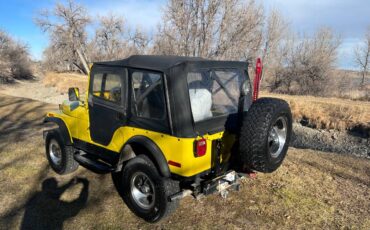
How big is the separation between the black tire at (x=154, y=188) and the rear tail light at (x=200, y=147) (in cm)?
51

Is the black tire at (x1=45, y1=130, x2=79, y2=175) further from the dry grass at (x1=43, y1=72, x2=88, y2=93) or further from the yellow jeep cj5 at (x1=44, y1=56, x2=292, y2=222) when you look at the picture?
the dry grass at (x1=43, y1=72, x2=88, y2=93)

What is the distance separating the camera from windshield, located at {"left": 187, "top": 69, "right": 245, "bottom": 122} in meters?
3.96

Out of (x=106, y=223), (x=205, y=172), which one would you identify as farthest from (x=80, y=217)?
(x=205, y=172)

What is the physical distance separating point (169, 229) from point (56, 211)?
1636 millimetres

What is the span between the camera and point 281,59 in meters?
33.6

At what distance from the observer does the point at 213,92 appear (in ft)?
14.1

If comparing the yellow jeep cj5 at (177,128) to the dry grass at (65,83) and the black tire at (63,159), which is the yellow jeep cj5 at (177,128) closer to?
the black tire at (63,159)

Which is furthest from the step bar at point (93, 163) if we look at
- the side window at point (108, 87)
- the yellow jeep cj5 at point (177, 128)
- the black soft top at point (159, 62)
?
the black soft top at point (159, 62)

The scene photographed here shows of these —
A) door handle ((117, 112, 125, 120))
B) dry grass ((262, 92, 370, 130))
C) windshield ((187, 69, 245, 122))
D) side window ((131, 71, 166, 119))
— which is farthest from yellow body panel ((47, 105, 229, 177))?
dry grass ((262, 92, 370, 130))

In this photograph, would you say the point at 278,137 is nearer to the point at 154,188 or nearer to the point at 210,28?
the point at 154,188

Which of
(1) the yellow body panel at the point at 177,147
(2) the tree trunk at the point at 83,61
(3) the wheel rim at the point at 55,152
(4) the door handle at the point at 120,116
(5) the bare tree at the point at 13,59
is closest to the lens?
(1) the yellow body panel at the point at 177,147

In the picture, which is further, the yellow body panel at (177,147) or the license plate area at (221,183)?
the license plate area at (221,183)

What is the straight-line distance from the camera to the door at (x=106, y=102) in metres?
4.42

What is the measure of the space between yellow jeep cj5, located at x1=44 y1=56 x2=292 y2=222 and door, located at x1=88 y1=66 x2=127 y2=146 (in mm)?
14
